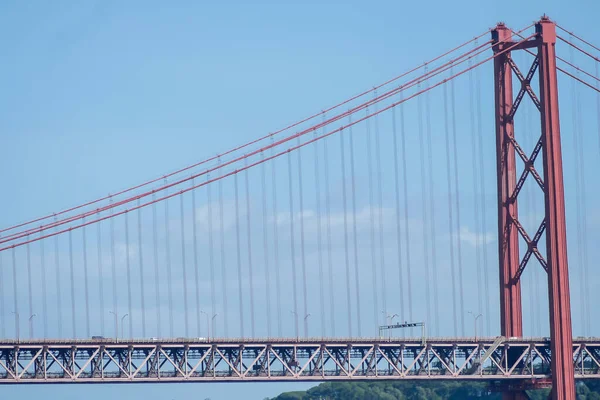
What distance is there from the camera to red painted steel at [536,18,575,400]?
102 metres

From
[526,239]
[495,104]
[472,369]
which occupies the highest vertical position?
[495,104]

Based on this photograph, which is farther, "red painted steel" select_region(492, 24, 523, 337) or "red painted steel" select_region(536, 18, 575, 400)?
"red painted steel" select_region(492, 24, 523, 337)

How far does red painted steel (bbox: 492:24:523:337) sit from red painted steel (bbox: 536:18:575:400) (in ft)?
14.2

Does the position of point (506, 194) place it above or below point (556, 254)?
above

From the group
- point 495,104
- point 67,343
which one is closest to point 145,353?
point 67,343

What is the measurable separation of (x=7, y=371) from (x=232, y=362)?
1592 cm

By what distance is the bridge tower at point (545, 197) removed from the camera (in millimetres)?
102000

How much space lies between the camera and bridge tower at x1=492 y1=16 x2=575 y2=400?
335ft

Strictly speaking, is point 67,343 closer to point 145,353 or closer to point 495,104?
point 145,353

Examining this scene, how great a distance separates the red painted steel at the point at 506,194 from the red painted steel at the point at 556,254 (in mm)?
4324

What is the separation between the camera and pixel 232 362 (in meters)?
105

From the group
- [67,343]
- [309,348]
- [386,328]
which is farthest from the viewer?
[386,328]

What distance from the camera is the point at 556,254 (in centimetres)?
10169

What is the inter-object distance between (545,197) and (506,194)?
4.61 meters
